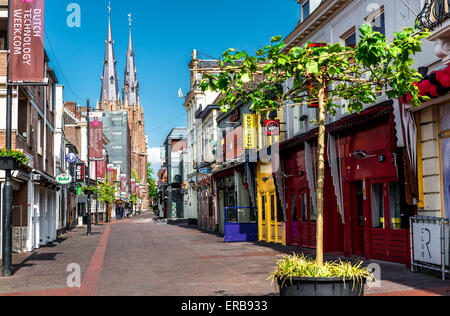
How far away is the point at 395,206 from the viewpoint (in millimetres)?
15234

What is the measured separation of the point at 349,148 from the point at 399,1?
4.89 metres

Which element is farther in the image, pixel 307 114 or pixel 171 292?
pixel 307 114

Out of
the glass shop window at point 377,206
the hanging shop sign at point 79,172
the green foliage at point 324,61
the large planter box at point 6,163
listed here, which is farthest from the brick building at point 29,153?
the hanging shop sign at point 79,172

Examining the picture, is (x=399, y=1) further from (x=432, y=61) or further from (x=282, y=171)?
(x=282, y=171)

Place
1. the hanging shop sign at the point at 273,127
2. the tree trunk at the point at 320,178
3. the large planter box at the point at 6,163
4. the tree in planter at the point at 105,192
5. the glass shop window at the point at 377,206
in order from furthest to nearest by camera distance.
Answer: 1. the tree in planter at the point at 105,192
2. the hanging shop sign at the point at 273,127
3. the glass shop window at the point at 377,206
4. the large planter box at the point at 6,163
5. the tree trunk at the point at 320,178

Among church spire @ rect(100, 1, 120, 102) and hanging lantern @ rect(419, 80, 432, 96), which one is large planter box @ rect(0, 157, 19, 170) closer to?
hanging lantern @ rect(419, 80, 432, 96)

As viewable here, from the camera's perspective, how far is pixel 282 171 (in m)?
23.7

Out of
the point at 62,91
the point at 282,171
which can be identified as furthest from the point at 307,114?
the point at 62,91

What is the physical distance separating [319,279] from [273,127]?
1698 cm

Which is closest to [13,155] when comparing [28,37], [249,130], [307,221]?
[28,37]

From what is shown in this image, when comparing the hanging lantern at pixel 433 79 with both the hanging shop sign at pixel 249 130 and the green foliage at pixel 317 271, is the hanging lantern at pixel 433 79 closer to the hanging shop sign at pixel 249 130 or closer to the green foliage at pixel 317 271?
the green foliage at pixel 317 271

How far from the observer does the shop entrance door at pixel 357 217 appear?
1761cm

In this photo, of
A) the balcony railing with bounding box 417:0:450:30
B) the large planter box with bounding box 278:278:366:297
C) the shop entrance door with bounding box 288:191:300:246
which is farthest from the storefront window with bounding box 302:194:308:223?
the large planter box with bounding box 278:278:366:297

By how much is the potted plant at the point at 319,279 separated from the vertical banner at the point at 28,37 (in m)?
11.4
